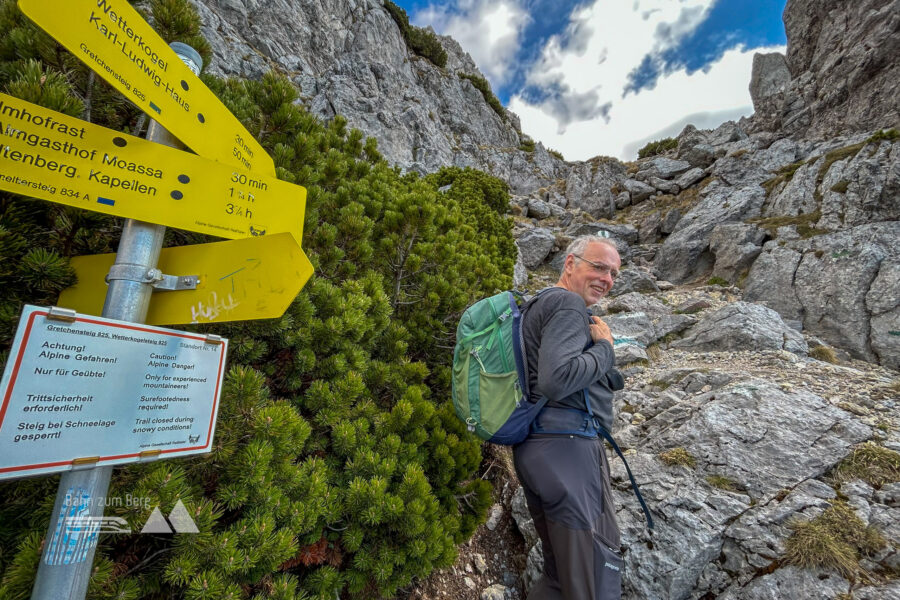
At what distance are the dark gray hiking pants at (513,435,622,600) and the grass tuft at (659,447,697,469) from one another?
189 centimetres

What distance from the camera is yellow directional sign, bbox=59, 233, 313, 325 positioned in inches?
44.9

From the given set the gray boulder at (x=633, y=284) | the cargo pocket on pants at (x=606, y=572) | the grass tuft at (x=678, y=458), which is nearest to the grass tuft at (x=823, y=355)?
the grass tuft at (x=678, y=458)

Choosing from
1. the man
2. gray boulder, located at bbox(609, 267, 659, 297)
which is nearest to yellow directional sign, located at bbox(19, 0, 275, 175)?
the man

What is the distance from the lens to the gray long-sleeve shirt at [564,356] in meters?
2.04

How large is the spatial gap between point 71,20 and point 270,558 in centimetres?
223

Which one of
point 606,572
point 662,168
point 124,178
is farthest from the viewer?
point 662,168

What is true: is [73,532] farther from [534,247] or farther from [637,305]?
[534,247]

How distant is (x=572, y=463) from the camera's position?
2.10 m

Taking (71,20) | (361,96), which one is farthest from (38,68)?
(361,96)

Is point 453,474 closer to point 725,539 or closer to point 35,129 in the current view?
point 725,539

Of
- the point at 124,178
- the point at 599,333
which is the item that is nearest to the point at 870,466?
the point at 599,333

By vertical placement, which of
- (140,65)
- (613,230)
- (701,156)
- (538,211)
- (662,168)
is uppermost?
(701,156)

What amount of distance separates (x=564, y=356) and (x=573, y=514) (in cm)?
95

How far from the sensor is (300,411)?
239cm
